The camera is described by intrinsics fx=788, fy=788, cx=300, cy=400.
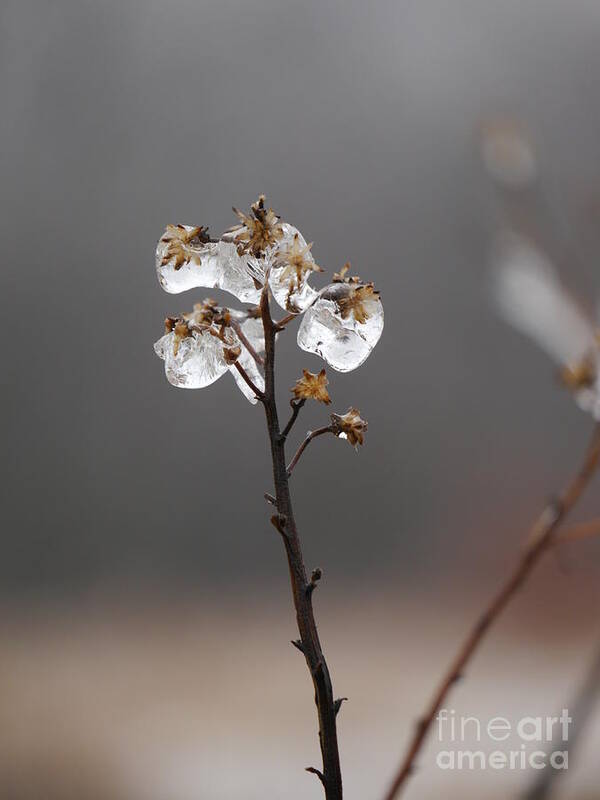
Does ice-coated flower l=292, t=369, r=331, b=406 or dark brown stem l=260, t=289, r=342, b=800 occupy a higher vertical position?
ice-coated flower l=292, t=369, r=331, b=406

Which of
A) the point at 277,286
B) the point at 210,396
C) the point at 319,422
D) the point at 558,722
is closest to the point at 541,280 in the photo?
the point at 277,286

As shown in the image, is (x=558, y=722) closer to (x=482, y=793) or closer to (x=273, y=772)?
(x=482, y=793)

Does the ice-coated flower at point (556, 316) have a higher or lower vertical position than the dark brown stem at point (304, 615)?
higher

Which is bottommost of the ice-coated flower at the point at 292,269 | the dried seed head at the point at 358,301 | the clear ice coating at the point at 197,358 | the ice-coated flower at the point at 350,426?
the ice-coated flower at the point at 350,426

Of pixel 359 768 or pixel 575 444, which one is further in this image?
pixel 575 444

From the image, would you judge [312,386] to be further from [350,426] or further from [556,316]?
[556,316]

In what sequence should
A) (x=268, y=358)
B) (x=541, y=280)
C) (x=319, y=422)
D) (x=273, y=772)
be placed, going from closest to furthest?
(x=268, y=358) < (x=541, y=280) < (x=273, y=772) < (x=319, y=422)
